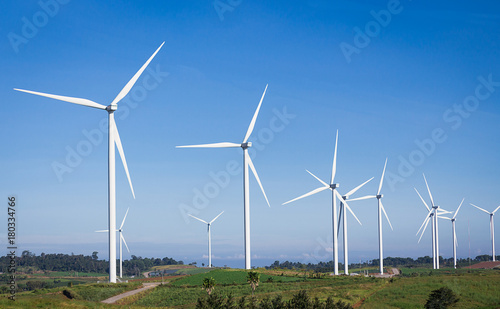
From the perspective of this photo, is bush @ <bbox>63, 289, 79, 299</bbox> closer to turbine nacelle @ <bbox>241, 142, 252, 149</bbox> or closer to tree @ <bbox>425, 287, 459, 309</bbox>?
turbine nacelle @ <bbox>241, 142, 252, 149</bbox>

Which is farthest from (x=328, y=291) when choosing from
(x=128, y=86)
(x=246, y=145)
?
(x=128, y=86)

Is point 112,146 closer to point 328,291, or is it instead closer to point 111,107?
point 111,107

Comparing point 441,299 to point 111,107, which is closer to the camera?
point 111,107

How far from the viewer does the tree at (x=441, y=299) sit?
284 feet

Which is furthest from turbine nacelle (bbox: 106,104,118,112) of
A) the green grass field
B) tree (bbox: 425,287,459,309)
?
tree (bbox: 425,287,459,309)

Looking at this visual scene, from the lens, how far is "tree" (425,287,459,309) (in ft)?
284

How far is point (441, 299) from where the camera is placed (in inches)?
3484

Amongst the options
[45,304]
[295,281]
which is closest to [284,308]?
[45,304]

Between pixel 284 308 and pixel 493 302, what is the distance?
50.6 m

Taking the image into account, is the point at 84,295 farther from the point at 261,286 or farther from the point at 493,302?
the point at 493,302

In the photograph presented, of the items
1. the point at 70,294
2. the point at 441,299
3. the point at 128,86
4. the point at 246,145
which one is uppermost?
the point at 128,86

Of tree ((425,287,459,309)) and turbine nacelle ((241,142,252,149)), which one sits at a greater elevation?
turbine nacelle ((241,142,252,149))

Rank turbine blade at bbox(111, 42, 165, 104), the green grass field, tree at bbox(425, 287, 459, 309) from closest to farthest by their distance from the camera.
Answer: tree at bbox(425, 287, 459, 309), turbine blade at bbox(111, 42, 165, 104), the green grass field

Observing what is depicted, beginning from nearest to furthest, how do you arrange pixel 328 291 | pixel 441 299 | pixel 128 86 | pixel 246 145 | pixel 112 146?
pixel 112 146
pixel 128 86
pixel 441 299
pixel 328 291
pixel 246 145
